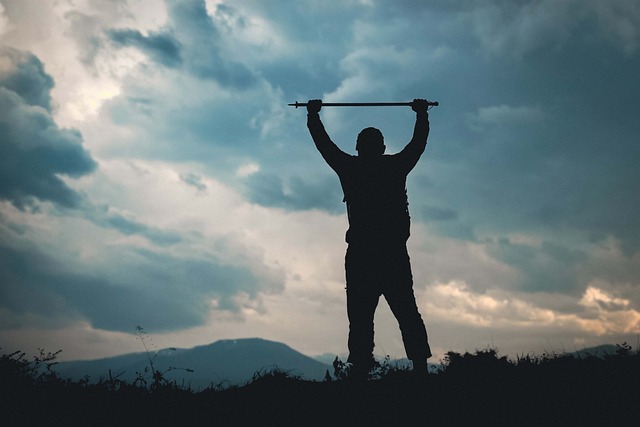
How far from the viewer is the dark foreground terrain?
13.9 ft

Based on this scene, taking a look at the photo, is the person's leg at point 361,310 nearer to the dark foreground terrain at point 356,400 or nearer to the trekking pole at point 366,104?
the dark foreground terrain at point 356,400

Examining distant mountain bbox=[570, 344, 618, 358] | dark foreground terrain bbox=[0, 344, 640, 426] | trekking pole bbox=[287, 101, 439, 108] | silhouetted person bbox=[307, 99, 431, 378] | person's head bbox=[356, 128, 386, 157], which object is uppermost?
trekking pole bbox=[287, 101, 439, 108]

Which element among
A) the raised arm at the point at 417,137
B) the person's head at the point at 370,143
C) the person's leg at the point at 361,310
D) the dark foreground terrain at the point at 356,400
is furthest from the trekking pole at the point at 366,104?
the dark foreground terrain at the point at 356,400

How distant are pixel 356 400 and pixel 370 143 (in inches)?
137

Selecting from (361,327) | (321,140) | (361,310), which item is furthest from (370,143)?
(361,327)

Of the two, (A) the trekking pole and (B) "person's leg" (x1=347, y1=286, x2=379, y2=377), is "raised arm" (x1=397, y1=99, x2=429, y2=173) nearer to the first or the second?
(A) the trekking pole

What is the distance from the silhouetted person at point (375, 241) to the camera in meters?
5.81

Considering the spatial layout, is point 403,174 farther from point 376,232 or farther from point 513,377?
point 513,377

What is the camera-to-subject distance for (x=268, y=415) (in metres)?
4.57

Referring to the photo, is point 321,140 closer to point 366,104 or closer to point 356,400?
point 366,104

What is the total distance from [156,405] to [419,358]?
129 inches

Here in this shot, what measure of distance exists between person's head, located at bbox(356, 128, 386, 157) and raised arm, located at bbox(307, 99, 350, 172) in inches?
10.3

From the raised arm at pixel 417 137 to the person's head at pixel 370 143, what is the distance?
1.01 feet

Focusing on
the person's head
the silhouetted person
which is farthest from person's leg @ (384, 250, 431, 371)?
the person's head
